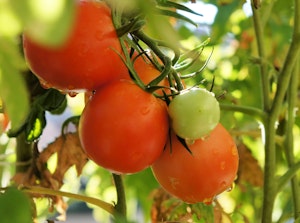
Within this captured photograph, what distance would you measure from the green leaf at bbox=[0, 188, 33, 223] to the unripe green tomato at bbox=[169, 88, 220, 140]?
202 mm

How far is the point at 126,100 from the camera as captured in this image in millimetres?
562

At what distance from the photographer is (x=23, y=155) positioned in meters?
0.96

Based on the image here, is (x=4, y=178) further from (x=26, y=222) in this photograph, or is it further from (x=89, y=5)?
(x=26, y=222)

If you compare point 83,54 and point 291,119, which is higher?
point 83,54

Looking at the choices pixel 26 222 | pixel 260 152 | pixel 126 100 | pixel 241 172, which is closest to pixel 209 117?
pixel 126 100

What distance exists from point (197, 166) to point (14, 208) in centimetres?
27

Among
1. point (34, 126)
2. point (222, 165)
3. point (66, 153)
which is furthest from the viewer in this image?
point (66, 153)

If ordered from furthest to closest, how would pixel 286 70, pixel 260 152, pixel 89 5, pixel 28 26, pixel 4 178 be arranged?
pixel 260 152 < pixel 4 178 < pixel 286 70 < pixel 89 5 < pixel 28 26

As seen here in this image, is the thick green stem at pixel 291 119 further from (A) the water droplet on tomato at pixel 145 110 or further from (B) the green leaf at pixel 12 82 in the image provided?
(B) the green leaf at pixel 12 82

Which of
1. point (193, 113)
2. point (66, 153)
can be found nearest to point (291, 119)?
point (66, 153)

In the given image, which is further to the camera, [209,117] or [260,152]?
[260,152]

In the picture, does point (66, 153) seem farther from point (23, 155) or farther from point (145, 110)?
point (145, 110)

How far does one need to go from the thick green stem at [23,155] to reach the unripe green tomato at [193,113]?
0.43 meters

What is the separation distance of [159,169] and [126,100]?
0.34 ft
